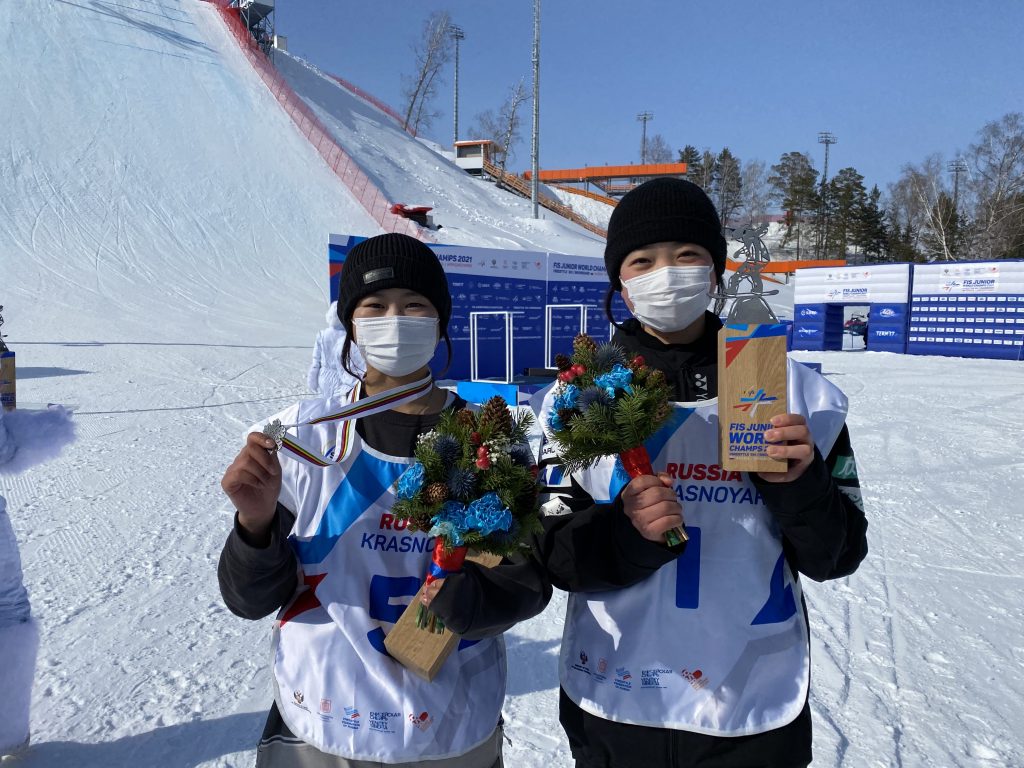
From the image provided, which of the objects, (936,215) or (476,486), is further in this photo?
(936,215)

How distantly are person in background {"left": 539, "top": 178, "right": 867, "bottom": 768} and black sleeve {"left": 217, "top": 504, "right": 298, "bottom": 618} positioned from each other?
1.90ft

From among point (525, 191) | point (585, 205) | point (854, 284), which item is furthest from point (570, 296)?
point (585, 205)

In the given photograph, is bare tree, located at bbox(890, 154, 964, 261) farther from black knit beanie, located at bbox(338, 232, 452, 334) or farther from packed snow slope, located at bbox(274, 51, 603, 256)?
black knit beanie, located at bbox(338, 232, 452, 334)

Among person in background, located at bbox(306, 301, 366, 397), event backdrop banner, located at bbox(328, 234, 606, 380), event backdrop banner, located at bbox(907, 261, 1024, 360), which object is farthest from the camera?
event backdrop banner, located at bbox(907, 261, 1024, 360)

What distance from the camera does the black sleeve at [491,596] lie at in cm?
135

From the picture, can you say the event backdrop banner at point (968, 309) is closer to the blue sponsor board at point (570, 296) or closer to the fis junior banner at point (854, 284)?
the fis junior banner at point (854, 284)

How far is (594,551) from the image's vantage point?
59.1 inches

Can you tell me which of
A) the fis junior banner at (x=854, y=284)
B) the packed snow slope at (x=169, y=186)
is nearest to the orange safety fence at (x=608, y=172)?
the packed snow slope at (x=169, y=186)

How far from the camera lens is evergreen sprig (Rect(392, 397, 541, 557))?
1339 mm

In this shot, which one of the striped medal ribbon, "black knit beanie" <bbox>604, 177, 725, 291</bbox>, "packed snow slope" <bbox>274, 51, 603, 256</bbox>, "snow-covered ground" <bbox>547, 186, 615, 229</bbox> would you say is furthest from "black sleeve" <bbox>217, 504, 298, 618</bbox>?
"snow-covered ground" <bbox>547, 186, 615, 229</bbox>

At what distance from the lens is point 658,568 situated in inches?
58.3

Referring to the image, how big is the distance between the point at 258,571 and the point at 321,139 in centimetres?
3130

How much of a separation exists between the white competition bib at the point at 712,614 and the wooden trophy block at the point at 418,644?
1.27ft

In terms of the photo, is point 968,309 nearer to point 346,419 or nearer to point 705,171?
point 346,419
